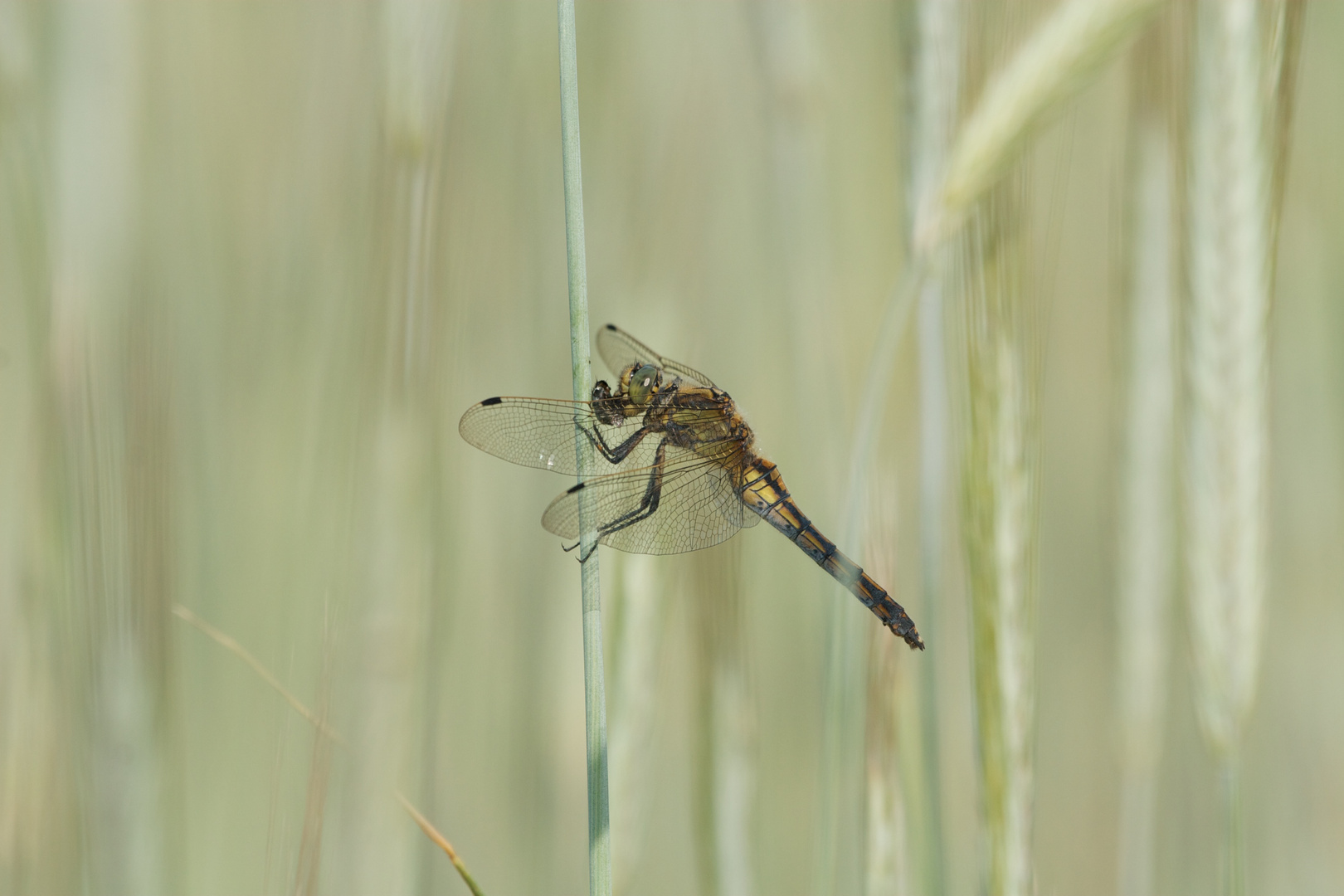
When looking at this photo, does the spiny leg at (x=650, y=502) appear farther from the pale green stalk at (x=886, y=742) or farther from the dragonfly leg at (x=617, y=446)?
the pale green stalk at (x=886, y=742)

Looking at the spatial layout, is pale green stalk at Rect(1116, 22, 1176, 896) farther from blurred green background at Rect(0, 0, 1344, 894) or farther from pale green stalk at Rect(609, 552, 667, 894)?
pale green stalk at Rect(609, 552, 667, 894)

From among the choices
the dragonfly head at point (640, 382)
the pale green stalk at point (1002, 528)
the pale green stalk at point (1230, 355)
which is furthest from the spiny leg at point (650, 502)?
the pale green stalk at point (1230, 355)

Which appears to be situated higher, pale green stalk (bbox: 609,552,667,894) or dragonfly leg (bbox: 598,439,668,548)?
dragonfly leg (bbox: 598,439,668,548)

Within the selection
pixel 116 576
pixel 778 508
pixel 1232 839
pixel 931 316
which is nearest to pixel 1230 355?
pixel 931 316

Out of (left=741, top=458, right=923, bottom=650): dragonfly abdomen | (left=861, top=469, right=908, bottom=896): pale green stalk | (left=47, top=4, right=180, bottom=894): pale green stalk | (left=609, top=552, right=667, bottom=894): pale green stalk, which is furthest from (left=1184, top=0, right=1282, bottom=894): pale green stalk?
(left=47, top=4, right=180, bottom=894): pale green stalk

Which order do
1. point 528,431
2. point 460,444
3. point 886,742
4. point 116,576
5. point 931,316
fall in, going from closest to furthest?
point 116,576, point 886,742, point 931,316, point 528,431, point 460,444

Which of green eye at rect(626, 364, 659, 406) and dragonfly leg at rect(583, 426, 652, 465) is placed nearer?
dragonfly leg at rect(583, 426, 652, 465)

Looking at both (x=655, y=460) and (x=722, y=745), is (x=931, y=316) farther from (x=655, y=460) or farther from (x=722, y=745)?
(x=722, y=745)
